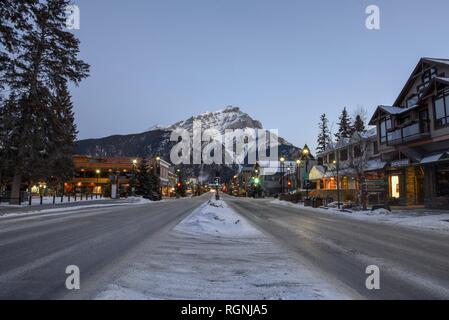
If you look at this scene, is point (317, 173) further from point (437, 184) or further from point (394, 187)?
point (437, 184)

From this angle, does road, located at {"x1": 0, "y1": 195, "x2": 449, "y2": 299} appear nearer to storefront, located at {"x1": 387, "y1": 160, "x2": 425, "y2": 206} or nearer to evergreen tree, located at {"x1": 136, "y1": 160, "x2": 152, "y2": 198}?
storefront, located at {"x1": 387, "y1": 160, "x2": 425, "y2": 206}

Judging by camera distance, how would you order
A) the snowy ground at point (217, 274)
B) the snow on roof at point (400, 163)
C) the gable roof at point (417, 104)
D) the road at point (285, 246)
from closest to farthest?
the snowy ground at point (217, 274) < the road at point (285, 246) < the gable roof at point (417, 104) < the snow on roof at point (400, 163)

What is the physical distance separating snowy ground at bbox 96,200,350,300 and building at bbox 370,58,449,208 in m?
24.0

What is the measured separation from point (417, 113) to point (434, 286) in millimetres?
31973

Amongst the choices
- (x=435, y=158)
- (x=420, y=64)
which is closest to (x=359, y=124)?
(x=420, y=64)

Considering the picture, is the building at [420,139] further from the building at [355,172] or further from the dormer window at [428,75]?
the building at [355,172]

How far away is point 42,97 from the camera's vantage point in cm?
3638

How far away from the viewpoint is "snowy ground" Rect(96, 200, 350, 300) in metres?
5.45

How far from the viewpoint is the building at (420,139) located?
2944 cm

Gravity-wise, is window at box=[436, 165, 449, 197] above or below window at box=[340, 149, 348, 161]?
below

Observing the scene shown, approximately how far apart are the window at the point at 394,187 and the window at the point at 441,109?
861 centimetres

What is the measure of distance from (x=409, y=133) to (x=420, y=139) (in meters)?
1.30

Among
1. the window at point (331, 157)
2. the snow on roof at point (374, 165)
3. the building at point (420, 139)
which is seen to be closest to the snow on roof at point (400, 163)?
the building at point (420, 139)

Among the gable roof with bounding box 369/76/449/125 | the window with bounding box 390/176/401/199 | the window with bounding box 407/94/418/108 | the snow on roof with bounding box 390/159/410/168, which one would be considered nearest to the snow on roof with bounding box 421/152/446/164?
the snow on roof with bounding box 390/159/410/168
